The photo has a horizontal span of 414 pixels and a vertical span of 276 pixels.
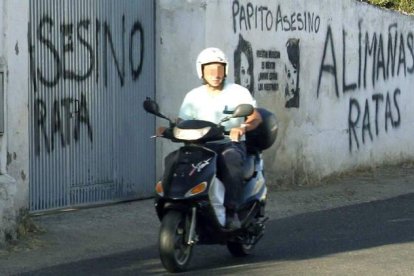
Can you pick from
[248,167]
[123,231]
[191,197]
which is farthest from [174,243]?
[123,231]

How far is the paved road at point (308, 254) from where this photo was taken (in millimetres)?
8727

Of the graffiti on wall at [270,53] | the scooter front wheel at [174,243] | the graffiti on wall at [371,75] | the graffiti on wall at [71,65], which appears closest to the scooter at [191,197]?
the scooter front wheel at [174,243]

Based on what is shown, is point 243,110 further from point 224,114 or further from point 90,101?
point 90,101

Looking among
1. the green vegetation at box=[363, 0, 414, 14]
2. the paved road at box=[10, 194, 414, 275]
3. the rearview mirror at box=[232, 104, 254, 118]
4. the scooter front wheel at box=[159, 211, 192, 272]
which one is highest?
the green vegetation at box=[363, 0, 414, 14]

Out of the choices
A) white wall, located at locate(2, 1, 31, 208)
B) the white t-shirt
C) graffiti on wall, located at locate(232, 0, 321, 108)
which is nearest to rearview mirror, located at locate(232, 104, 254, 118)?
the white t-shirt

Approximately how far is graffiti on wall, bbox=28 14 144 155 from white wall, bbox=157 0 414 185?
2.16 feet

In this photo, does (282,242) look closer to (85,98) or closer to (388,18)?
(85,98)

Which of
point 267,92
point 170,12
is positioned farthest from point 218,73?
point 267,92

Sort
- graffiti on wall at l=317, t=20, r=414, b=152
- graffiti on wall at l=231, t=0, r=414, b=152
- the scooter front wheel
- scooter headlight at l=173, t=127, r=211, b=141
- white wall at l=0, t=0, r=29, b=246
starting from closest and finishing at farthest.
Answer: the scooter front wheel
scooter headlight at l=173, t=127, r=211, b=141
white wall at l=0, t=0, r=29, b=246
graffiti on wall at l=231, t=0, r=414, b=152
graffiti on wall at l=317, t=20, r=414, b=152

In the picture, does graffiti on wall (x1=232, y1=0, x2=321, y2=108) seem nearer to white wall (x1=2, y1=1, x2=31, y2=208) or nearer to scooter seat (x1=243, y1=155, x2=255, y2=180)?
white wall (x1=2, y1=1, x2=31, y2=208)

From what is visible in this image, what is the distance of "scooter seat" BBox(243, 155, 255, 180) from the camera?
9.00m

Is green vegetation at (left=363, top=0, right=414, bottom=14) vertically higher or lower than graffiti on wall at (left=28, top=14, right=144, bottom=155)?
higher

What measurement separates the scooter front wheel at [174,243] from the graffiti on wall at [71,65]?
3.51 m

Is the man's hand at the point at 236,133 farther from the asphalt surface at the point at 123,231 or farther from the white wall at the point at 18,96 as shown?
the white wall at the point at 18,96
